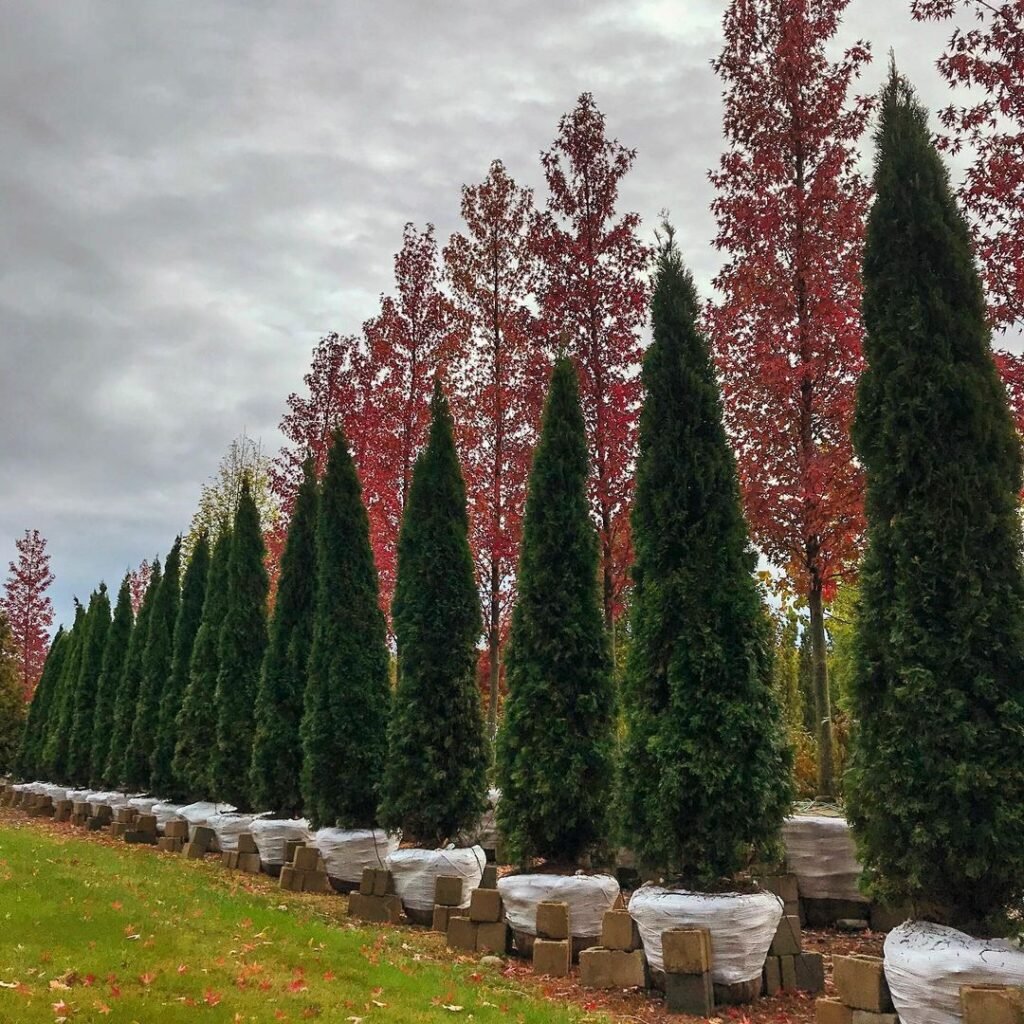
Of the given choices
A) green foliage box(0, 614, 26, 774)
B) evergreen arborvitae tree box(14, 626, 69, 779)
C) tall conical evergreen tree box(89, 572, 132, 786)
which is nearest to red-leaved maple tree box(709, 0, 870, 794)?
tall conical evergreen tree box(89, 572, 132, 786)

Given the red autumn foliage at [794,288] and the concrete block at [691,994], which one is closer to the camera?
the concrete block at [691,994]

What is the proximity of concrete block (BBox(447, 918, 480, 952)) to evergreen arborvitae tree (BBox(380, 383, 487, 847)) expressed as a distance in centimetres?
172

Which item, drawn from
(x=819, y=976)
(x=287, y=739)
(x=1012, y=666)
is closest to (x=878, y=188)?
(x=1012, y=666)

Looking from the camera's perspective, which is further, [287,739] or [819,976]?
[287,739]

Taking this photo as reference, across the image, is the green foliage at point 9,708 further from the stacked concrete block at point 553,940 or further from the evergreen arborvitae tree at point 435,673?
the stacked concrete block at point 553,940

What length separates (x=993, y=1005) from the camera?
461cm

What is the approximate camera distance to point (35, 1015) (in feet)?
16.1

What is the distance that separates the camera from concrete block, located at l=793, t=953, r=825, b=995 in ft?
22.1

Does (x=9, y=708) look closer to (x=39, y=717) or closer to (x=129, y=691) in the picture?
(x=39, y=717)

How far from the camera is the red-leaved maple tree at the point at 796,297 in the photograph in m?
9.93

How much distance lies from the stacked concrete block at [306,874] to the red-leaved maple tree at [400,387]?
20.9 ft

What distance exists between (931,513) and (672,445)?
2.49 m

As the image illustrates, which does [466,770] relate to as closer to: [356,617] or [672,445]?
[356,617]

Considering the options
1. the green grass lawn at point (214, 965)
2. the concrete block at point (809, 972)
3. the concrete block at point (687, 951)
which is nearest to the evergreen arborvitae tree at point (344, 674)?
the green grass lawn at point (214, 965)
